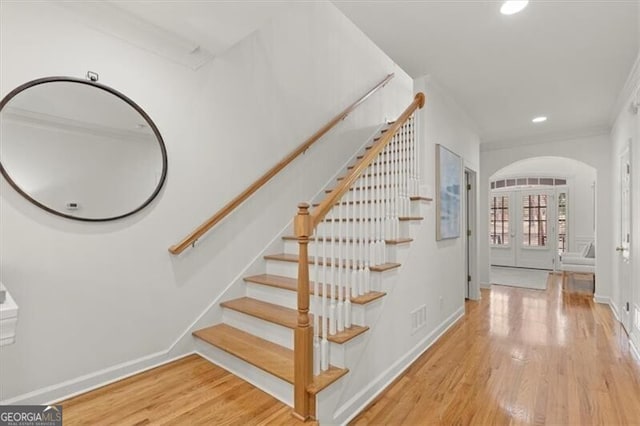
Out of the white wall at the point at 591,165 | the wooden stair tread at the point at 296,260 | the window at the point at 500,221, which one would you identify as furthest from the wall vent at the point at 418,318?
the window at the point at 500,221

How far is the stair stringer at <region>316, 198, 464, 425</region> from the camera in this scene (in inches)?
74.3

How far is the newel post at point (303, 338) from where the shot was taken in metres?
1.71

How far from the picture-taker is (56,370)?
1.86 metres

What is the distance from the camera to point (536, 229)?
8.18m

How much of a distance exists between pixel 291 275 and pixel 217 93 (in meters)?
1.70

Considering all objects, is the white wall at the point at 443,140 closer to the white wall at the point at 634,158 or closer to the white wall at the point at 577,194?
the white wall at the point at 634,158

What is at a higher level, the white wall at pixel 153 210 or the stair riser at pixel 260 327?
the white wall at pixel 153 210

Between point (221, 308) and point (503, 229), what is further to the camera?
point (503, 229)

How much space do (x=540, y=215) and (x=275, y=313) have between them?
8.41 m

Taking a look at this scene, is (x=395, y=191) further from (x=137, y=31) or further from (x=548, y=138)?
(x=548, y=138)

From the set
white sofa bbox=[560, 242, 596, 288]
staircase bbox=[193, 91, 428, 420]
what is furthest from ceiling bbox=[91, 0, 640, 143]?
white sofa bbox=[560, 242, 596, 288]

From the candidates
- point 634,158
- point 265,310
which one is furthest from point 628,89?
point 265,310

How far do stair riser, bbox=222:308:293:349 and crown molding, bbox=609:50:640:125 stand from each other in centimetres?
379

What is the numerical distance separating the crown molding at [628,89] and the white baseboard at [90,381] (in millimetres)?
4680
